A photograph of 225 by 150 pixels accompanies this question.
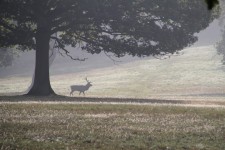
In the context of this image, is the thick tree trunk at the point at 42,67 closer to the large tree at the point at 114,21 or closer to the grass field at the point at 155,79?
the large tree at the point at 114,21

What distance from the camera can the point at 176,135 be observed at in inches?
650

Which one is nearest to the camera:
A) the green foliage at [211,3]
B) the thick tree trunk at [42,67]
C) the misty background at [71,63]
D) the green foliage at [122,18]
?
the green foliage at [122,18]

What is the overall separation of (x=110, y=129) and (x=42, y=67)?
1002 inches

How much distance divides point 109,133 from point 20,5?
24117mm

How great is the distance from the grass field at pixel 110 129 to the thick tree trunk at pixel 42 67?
1676cm

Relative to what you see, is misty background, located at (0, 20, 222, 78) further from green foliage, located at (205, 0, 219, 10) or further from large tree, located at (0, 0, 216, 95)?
green foliage, located at (205, 0, 219, 10)

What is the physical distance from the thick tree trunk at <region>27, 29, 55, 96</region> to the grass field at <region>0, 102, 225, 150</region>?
1676 centimetres

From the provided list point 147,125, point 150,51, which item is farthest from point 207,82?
point 147,125

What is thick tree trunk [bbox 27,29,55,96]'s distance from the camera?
1617 inches

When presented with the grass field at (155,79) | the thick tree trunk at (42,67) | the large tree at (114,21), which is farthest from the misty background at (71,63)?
the large tree at (114,21)

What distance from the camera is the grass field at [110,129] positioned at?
1443 cm

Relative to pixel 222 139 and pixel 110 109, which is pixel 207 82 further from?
pixel 222 139

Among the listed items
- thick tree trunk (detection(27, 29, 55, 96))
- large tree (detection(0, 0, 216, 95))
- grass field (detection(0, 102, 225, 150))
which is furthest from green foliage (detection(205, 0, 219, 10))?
grass field (detection(0, 102, 225, 150))

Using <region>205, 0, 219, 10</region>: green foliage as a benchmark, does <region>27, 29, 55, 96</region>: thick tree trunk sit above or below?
below
